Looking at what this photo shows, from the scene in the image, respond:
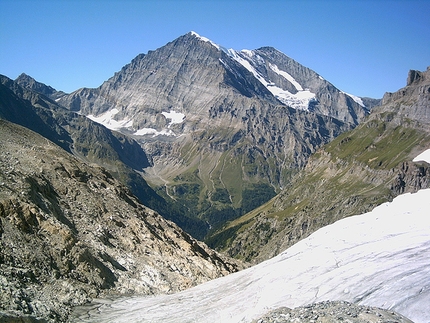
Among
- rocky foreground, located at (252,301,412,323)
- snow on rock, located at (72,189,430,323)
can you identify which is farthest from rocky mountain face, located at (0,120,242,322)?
rocky foreground, located at (252,301,412,323)

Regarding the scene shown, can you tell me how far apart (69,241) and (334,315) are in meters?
27.7

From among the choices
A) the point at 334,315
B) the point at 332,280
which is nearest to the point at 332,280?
the point at 332,280

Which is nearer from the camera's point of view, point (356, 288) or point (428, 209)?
point (356, 288)

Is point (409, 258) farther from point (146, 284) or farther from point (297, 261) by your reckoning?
point (146, 284)

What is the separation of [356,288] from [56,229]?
28.2 m

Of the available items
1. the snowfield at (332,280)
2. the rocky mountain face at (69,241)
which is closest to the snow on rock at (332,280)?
the snowfield at (332,280)

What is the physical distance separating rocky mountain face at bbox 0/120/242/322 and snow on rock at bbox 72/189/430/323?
12.2 feet

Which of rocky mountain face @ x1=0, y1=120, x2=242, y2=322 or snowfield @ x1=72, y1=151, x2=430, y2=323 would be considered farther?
rocky mountain face @ x1=0, y1=120, x2=242, y2=322

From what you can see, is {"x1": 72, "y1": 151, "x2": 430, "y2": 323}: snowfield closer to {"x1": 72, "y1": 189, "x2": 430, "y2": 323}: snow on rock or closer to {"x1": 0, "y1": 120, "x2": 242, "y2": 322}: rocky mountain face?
{"x1": 72, "y1": 189, "x2": 430, "y2": 323}: snow on rock

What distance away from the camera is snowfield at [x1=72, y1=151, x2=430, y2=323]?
2412cm

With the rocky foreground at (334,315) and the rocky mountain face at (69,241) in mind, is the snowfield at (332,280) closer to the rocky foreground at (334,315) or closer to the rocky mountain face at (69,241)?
the rocky foreground at (334,315)

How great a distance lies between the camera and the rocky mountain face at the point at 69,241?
97.3 ft

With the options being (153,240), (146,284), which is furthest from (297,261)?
(153,240)

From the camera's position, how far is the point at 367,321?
18875mm
